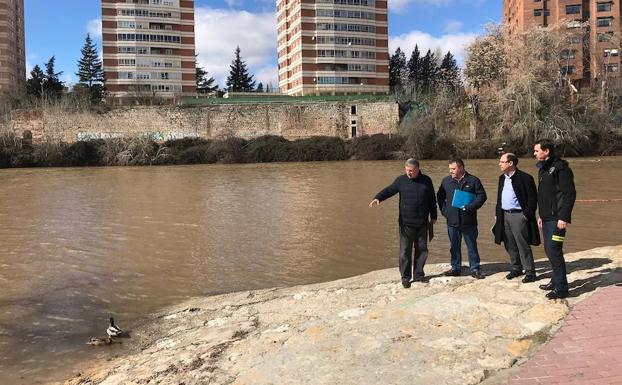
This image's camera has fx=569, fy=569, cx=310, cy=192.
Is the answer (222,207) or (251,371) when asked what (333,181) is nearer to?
(222,207)

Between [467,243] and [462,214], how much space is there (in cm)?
41

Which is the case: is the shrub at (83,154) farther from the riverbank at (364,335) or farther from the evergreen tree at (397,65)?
the evergreen tree at (397,65)

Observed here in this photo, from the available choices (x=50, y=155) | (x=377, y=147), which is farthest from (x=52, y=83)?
(x=377, y=147)

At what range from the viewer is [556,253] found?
658cm

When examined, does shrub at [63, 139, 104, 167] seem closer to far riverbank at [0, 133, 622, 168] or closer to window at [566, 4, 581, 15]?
far riverbank at [0, 133, 622, 168]

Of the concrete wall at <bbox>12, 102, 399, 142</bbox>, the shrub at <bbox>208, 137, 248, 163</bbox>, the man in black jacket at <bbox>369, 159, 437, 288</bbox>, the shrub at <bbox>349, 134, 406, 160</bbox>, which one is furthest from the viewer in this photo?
the concrete wall at <bbox>12, 102, 399, 142</bbox>

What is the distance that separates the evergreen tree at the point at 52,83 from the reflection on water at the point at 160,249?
169 ft

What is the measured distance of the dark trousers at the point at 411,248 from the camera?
7.95m

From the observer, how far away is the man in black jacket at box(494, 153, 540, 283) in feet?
24.2

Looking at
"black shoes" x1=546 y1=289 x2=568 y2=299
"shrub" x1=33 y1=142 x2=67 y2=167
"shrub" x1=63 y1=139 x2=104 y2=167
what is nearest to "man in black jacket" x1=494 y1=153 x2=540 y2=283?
"black shoes" x1=546 y1=289 x2=568 y2=299

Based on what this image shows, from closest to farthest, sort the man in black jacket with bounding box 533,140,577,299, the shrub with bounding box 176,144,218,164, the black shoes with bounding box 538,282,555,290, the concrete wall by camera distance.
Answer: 1. the man in black jacket with bounding box 533,140,577,299
2. the black shoes with bounding box 538,282,555,290
3. the shrub with bounding box 176,144,218,164
4. the concrete wall

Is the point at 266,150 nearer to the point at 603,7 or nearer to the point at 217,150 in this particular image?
the point at 217,150

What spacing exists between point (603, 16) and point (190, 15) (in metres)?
63.6

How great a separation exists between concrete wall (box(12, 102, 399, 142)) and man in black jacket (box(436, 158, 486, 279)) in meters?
58.7
